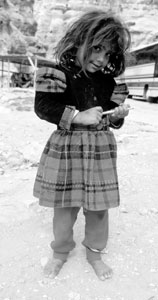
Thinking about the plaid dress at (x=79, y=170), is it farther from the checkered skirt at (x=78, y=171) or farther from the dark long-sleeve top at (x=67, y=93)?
the dark long-sleeve top at (x=67, y=93)

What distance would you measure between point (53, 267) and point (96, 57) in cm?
118

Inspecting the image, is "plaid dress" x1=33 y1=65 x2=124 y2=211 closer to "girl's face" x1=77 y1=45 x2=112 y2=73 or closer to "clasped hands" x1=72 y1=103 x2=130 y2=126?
"clasped hands" x1=72 y1=103 x2=130 y2=126

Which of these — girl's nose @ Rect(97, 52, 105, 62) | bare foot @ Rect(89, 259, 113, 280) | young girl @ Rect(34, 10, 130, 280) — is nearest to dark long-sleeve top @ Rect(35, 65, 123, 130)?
young girl @ Rect(34, 10, 130, 280)

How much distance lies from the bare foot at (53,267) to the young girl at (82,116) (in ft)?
0.06

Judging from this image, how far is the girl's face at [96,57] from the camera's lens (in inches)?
58.7

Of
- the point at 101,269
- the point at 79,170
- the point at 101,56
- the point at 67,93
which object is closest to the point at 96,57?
the point at 101,56

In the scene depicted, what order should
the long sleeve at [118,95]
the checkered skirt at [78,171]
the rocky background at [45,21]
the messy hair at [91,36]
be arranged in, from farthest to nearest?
the rocky background at [45,21], the long sleeve at [118,95], the checkered skirt at [78,171], the messy hair at [91,36]

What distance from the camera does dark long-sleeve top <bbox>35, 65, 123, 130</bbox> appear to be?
4.75ft

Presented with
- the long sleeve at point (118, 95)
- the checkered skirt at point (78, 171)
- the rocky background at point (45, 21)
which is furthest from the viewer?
the rocky background at point (45, 21)

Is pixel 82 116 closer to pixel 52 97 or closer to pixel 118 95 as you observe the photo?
pixel 52 97

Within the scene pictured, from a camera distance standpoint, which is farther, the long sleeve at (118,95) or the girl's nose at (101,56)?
the long sleeve at (118,95)

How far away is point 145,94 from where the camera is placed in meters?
16.2

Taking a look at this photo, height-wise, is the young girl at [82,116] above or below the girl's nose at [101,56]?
below

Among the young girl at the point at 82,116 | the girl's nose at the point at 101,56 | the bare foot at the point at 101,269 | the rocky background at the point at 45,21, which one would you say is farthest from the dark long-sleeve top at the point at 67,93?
the rocky background at the point at 45,21
